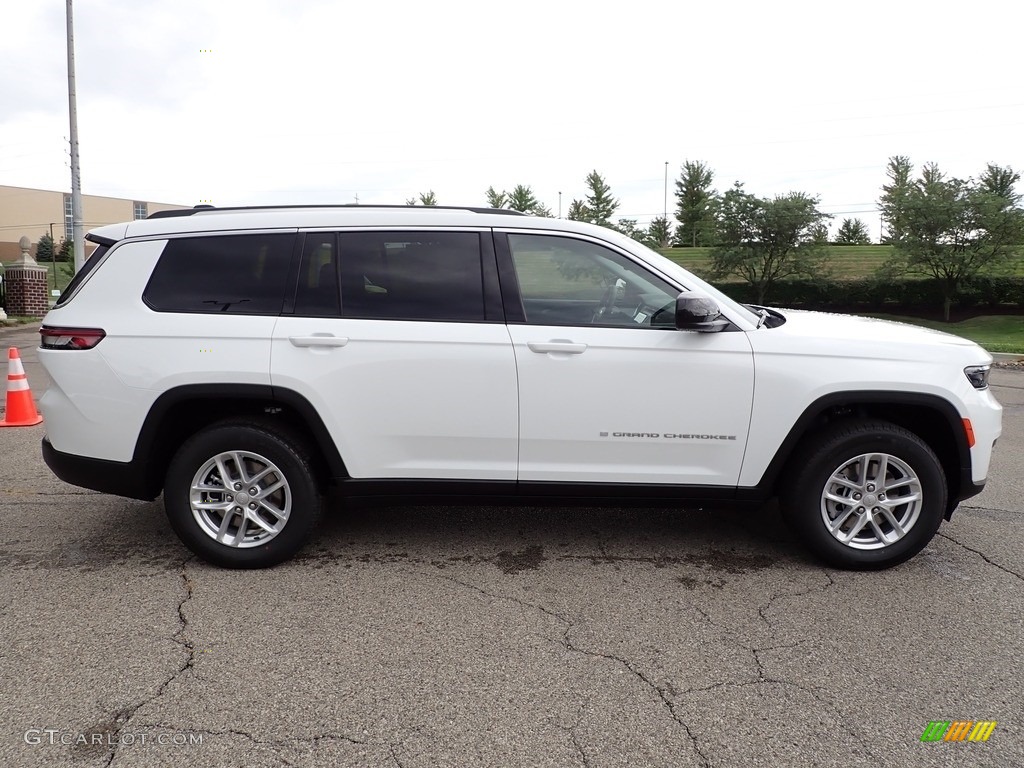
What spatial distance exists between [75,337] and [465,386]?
2024 mm

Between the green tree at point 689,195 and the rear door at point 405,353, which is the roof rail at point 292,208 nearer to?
the rear door at point 405,353

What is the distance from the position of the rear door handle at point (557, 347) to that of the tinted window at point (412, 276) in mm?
325

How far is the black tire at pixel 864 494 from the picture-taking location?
371cm

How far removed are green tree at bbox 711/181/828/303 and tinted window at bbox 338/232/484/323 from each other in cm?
3312

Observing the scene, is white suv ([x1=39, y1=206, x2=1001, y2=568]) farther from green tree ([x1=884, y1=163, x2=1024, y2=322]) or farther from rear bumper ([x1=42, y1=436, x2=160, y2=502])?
green tree ([x1=884, y1=163, x2=1024, y2=322])

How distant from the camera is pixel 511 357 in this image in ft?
12.0

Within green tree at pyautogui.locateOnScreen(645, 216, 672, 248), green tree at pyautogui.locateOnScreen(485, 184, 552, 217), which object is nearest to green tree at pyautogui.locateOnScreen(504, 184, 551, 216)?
green tree at pyautogui.locateOnScreen(485, 184, 552, 217)

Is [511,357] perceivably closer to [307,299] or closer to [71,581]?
[307,299]

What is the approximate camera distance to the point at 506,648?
3051 mm

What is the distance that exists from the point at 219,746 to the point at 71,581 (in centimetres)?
183

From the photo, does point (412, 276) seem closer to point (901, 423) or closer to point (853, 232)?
point (901, 423)

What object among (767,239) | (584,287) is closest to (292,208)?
(584,287)

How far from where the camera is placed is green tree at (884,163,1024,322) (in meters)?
29.3

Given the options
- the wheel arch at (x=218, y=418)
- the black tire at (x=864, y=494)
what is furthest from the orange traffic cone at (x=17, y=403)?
the black tire at (x=864, y=494)
